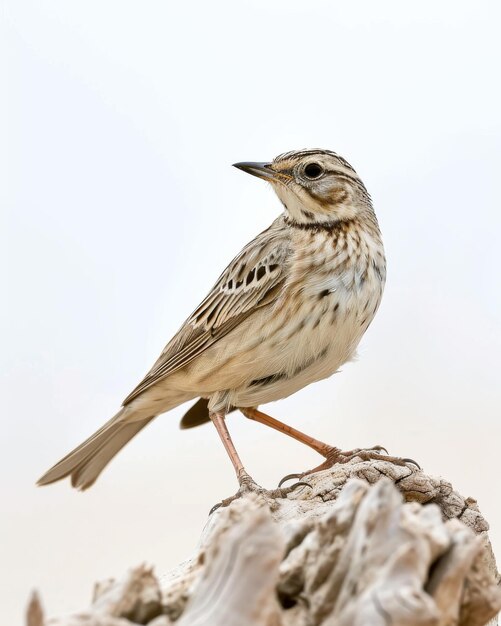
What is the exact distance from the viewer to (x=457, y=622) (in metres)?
2.98

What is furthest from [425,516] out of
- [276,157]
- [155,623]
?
[276,157]

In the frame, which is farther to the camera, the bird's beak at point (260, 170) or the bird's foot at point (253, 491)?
the bird's beak at point (260, 170)

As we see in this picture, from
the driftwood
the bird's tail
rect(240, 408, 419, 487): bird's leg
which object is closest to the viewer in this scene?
the driftwood

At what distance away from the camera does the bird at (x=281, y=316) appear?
6.29 metres

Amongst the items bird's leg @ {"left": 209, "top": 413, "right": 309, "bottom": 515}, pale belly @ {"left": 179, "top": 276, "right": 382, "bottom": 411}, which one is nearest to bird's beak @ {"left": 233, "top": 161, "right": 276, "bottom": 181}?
pale belly @ {"left": 179, "top": 276, "right": 382, "bottom": 411}

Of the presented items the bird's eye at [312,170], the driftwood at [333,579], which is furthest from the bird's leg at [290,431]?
the driftwood at [333,579]

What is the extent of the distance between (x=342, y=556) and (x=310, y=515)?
6.36 ft

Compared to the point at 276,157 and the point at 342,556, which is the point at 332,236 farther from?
the point at 342,556

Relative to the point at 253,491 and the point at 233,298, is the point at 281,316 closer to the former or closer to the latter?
the point at 233,298

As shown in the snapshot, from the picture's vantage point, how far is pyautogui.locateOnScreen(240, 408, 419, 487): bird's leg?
5949 millimetres

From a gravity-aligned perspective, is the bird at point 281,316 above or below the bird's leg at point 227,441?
above

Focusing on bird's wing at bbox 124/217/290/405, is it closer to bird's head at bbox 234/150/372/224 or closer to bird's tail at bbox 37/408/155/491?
bird's head at bbox 234/150/372/224

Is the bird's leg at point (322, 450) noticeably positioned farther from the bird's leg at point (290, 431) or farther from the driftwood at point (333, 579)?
the driftwood at point (333, 579)

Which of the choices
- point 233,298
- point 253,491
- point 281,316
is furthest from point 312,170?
point 253,491
